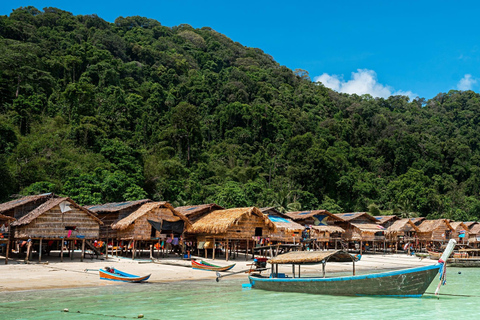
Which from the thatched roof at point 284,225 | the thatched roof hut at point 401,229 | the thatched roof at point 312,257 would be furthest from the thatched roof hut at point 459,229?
the thatched roof at point 312,257

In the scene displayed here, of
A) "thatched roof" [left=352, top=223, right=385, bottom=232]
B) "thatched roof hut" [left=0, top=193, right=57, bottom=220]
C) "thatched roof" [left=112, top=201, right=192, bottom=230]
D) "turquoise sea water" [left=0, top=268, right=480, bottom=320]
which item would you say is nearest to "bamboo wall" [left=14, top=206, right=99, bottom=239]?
"thatched roof" [left=112, top=201, right=192, bottom=230]

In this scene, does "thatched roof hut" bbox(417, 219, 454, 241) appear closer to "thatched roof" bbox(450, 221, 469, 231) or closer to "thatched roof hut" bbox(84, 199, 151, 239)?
"thatched roof" bbox(450, 221, 469, 231)

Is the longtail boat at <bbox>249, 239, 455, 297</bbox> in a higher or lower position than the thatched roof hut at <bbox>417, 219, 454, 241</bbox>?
lower

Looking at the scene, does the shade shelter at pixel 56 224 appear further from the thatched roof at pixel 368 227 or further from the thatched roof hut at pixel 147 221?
the thatched roof at pixel 368 227

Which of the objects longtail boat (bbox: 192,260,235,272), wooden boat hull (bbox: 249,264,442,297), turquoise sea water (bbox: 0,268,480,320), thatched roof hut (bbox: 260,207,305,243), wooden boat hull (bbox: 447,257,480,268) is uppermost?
thatched roof hut (bbox: 260,207,305,243)

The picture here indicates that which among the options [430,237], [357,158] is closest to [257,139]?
[357,158]

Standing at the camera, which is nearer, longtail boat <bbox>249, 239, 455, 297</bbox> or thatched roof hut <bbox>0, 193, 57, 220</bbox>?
longtail boat <bbox>249, 239, 455, 297</bbox>

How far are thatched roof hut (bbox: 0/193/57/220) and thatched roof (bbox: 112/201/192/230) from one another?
12.6 ft

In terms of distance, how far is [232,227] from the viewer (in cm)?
2367

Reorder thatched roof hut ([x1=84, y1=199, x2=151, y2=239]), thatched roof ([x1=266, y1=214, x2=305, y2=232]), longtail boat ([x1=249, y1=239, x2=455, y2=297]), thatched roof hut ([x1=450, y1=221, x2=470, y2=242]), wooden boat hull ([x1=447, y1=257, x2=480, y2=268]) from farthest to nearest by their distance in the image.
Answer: thatched roof hut ([x1=450, y1=221, x2=470, y2=242])
wooden boat hull ([x1=447, y1=257, x2=480, y2=268])
thatched roof ([x1=266, y1=214, x2=305, y2=232])
thatched roof hut ([x1=84, y1=199, x2=151, y2=239])
longtail boat ([x1=249, y1=239, x2=455, y2=297])

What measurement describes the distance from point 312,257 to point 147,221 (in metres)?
11.8

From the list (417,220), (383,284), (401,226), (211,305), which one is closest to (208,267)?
(211,305)

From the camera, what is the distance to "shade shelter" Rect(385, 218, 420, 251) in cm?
3906

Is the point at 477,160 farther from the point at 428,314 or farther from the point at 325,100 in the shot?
the point at 428,314
